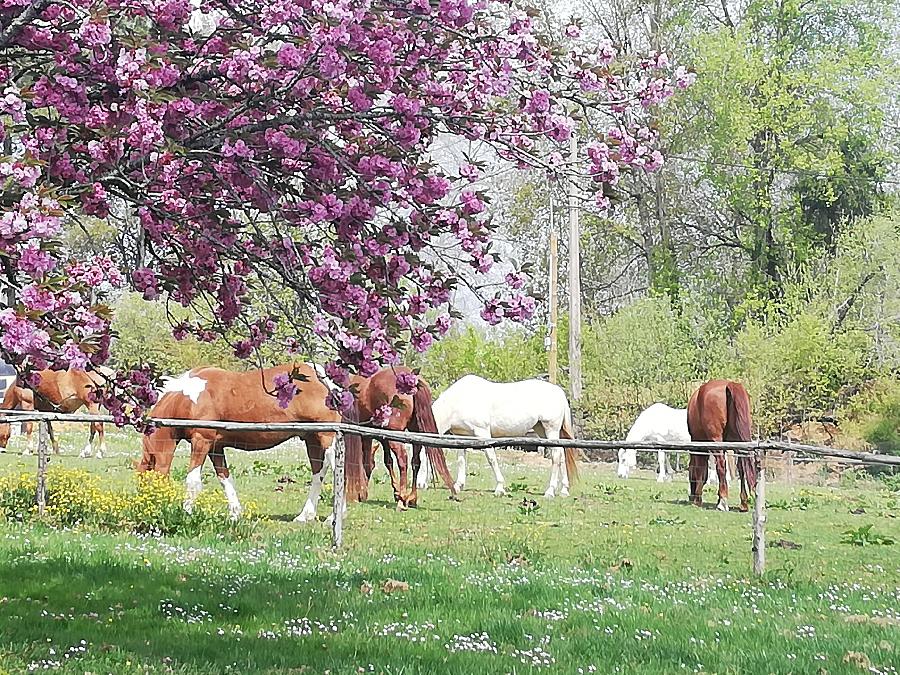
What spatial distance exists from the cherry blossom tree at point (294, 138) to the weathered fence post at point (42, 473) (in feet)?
23.5

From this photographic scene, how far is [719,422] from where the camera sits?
1777 centimetres

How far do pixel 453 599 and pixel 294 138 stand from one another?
422cm

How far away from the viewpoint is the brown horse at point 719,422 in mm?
17047

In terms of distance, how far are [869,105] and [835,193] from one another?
316cm

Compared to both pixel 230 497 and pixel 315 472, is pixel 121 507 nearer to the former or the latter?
pixel 230 497

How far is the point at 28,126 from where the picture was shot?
4.63 metres

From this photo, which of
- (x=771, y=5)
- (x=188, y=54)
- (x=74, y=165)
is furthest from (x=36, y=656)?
(x=771, y=5)

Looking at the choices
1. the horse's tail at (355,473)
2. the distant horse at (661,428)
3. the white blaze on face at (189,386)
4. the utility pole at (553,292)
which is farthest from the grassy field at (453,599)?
the utility pole at (553,292)

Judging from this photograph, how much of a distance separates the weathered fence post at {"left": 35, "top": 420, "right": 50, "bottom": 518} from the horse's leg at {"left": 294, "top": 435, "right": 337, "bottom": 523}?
2.83m

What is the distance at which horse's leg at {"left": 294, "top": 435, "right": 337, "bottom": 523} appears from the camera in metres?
13.3

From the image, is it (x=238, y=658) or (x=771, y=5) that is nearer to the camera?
(x=238, y=658)

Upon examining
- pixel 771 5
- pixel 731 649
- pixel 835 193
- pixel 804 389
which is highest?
pixel 771 5

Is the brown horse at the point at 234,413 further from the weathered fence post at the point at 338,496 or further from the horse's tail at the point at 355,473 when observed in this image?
the weathered fence post at the point at 338,496

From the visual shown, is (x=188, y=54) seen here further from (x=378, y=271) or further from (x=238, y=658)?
(x=238, y=658)
